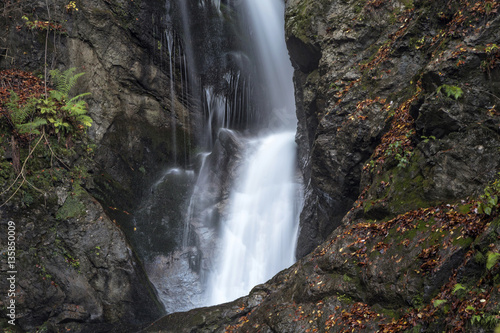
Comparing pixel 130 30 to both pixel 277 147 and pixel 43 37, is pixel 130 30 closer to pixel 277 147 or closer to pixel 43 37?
pixel 43 37

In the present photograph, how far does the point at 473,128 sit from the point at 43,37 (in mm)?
13325

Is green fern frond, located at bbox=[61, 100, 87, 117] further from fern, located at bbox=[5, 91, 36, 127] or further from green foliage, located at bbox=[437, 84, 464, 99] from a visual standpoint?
green foliage, located at bbox=[437, 84, 464, 99]

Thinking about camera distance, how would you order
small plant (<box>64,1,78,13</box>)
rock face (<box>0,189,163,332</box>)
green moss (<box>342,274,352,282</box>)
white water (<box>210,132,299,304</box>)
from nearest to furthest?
green moss (<box>342,274,352,282</box>) < rock face (<box>0,189,163,332</box>) < white water (<box>210,132,299,304</box>) < small plant (<box>64,1,78,13</box>)

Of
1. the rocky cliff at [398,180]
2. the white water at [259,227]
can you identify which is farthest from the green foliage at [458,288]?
the white water at [259,227]

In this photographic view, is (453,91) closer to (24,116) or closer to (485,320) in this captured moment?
(485,320)

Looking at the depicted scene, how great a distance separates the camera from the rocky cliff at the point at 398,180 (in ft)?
13.8

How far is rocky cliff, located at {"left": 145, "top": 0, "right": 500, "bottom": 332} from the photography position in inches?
165

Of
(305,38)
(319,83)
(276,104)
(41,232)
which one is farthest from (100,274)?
(276,104)

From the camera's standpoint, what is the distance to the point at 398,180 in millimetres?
6316

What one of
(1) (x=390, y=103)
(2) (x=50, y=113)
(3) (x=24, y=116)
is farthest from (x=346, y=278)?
(3) (x=24, y=116)

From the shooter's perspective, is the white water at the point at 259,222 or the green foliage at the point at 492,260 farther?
the white water at the point at 259,222

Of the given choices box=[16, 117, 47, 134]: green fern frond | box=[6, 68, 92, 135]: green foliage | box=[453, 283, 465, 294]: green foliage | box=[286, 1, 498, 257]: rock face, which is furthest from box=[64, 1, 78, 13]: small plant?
box=[453, 283, 465, 294]: green foliage

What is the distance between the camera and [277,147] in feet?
51.2

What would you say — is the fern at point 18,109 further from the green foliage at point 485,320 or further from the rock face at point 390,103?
the green foliage at point 485,320
